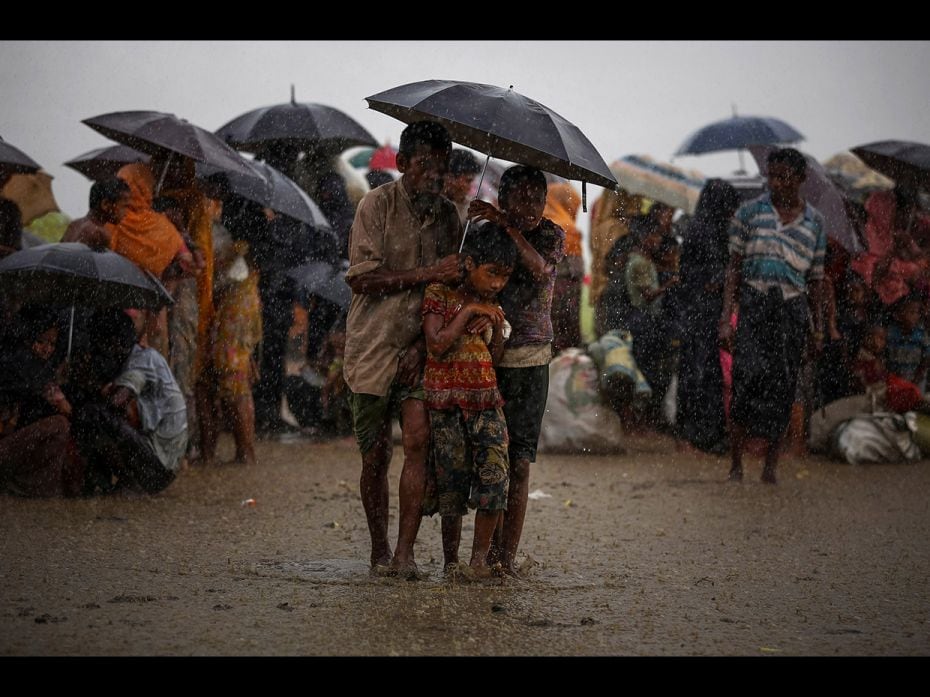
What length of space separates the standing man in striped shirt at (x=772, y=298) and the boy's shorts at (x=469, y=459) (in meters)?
3.90

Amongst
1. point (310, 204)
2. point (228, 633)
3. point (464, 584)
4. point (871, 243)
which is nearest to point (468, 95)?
point (464, 584)

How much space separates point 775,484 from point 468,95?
4500 mm

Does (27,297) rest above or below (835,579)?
above

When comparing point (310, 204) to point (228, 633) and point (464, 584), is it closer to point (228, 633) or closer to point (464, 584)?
point (464, 584)

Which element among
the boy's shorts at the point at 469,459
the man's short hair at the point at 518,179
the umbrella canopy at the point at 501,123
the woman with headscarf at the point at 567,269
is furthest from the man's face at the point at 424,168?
the woman with headscarf at the point at 567,269

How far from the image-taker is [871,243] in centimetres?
1015

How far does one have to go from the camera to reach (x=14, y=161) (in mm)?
8391

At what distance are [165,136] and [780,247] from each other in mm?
4080

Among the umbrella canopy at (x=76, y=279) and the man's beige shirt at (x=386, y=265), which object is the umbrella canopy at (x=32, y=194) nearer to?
the umbrella canopy at (x=76, y=279)

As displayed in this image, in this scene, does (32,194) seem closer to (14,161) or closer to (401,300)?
(14,161)

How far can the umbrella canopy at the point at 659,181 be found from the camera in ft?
35.4

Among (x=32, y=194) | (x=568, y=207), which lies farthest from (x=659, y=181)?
(x=32, y=194)

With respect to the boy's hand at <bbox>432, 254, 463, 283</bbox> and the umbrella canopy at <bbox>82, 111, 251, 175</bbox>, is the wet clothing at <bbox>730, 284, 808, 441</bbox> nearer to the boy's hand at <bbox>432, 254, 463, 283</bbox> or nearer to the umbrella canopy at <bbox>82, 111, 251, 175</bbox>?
the umbrella canopy at <bbox>82, 111, 251, 175</bbox>

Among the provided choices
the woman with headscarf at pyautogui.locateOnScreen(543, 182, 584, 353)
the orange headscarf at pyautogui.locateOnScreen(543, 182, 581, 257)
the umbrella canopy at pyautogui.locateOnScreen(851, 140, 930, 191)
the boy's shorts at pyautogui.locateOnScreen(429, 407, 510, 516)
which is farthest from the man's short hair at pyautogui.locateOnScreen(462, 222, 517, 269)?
the umbrella canopy at pyautogui.locateOnScreen(851, 140, 930, 191)
